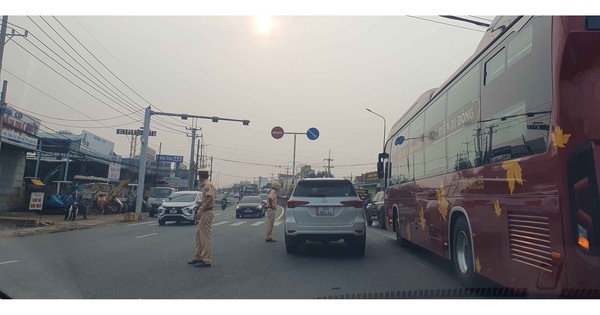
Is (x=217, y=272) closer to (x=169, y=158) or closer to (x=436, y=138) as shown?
(x=436, y=138)

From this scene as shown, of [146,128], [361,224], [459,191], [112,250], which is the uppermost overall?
[146,128]

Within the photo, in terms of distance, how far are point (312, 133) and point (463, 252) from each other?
1563 cm

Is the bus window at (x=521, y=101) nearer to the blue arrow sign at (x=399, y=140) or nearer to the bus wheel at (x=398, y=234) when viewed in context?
the blue arrow sign at (x=399, y=140)

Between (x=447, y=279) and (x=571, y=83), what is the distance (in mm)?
3816

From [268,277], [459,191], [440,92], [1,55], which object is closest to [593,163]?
[459,191]

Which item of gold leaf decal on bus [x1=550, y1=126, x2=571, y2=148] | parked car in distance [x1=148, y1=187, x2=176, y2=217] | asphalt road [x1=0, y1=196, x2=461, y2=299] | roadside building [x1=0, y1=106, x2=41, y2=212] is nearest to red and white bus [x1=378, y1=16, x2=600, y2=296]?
gold leaf decal on bus [x1=550, y1=126, x2=571, y2=148]

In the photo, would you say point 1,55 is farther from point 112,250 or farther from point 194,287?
point 194,287

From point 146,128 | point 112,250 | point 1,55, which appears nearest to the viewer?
point 112,250

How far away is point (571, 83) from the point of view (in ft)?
12.7

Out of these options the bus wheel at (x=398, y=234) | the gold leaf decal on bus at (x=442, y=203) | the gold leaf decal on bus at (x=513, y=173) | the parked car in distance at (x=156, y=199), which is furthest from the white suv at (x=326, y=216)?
the parked car in distance at (x=156, y=199)

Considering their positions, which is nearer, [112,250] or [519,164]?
[519,164]

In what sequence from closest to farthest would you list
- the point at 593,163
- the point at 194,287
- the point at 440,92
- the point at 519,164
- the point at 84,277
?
the point at 593,163, the point at 519,164, the point at 194,287, the point at 84,277, the point at 440,92

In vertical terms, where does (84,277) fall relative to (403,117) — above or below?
below

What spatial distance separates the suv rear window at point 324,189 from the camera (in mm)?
8992
